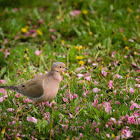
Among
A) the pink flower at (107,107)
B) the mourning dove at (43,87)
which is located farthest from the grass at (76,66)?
A: the mourning dove at (43,87)

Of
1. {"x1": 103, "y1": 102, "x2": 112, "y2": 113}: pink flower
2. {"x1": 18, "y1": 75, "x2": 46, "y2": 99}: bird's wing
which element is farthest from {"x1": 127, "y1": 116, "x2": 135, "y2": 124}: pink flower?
{"x1": 18, "y1": 75, "x2": 46, "y2": 99}: bird's wing

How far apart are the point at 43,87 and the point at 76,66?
152cm

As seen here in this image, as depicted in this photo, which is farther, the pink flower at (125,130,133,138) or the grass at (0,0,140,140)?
the grass at (0,0,140,140)

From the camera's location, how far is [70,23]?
6.31 metres

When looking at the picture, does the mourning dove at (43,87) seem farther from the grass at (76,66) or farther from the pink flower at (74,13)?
the pink flower at (74,13)

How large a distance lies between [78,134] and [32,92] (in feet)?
2.83

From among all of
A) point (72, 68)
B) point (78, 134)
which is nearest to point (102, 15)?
point (72, 68)

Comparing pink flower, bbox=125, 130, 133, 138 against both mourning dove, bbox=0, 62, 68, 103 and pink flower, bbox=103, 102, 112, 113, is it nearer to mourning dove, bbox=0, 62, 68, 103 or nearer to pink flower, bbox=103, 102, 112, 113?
pink flower, bbox=103, 102, 112, 113

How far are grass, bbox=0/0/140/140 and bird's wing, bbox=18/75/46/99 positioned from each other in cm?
18

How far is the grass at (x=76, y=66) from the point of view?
3135 millimetres

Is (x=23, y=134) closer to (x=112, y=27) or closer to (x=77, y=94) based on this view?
(x=77, y=94)

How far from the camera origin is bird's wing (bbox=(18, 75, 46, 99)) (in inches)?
133

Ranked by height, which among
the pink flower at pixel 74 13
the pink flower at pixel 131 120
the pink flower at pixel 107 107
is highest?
the pink flower at pixel 74 13

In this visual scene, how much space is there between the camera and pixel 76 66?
474 centimetres
